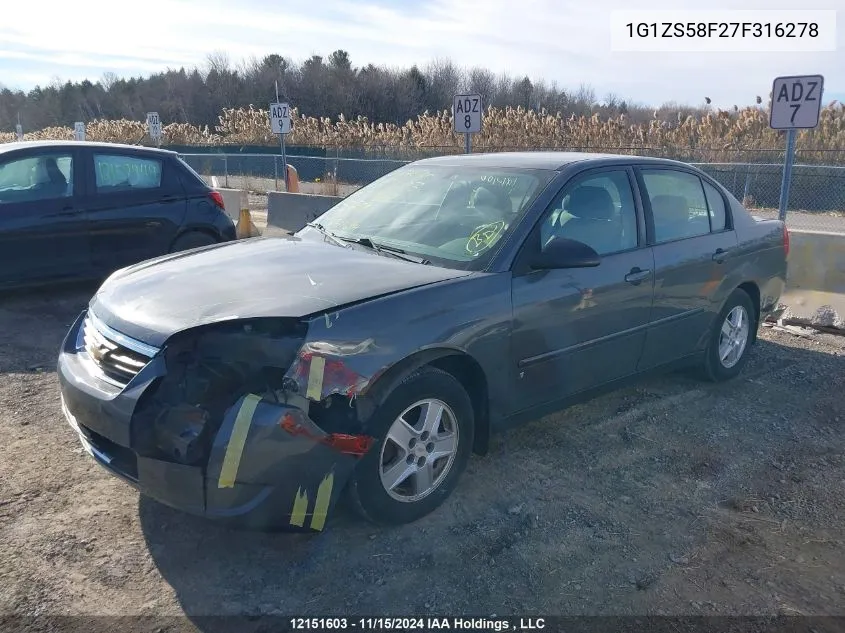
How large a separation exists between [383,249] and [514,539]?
68.4 inches

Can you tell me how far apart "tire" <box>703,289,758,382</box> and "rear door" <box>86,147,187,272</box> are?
5602 millimetres

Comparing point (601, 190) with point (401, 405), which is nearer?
point (401, 405)

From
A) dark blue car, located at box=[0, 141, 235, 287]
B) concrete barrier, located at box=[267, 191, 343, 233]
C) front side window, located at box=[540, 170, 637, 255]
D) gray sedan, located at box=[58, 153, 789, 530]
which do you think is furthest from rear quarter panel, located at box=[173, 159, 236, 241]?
front side window, located at box=[540, 170, 637, 255]

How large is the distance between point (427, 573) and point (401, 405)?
0.74 meters

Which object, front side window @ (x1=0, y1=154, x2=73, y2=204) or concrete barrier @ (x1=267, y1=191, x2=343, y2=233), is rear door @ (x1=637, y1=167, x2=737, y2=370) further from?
concrete barrier @ (x1=267, y1=191, x2=343, y2=233)

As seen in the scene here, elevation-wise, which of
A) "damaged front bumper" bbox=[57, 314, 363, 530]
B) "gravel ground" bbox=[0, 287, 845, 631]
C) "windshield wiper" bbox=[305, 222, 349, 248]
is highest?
"windshield wiper" bbox=[305, 222, 349, 248]

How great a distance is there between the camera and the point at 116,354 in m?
3.20

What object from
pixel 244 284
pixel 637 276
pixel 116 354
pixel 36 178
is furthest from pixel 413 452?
pixel 36 178

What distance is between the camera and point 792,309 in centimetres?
734

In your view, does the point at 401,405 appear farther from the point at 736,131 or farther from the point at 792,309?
the point at 736,131

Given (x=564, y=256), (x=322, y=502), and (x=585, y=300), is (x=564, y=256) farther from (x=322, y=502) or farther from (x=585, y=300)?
(x=322, y=502)

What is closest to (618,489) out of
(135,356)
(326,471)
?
(326,471)

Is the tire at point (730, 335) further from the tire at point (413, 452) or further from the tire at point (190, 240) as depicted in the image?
the tire at point (190, 240)

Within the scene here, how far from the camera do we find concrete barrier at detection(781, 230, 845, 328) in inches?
277
